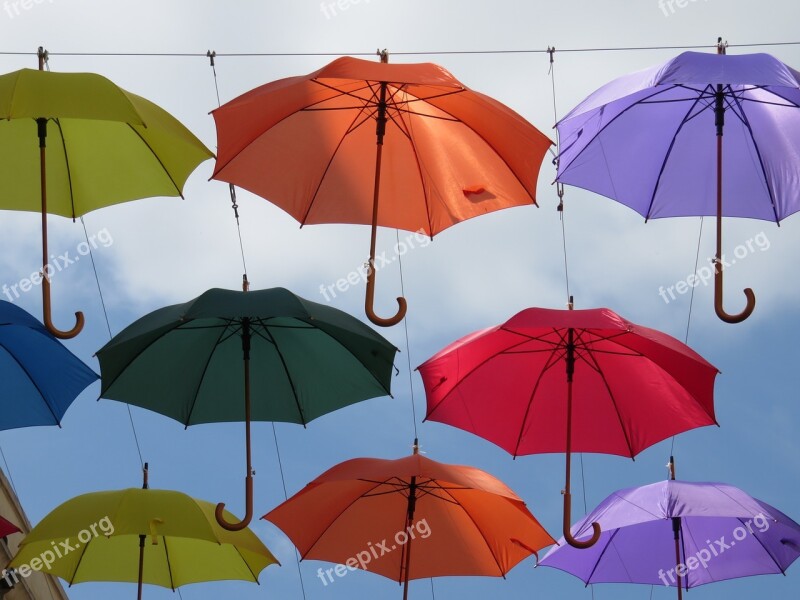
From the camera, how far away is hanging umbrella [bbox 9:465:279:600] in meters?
12.6

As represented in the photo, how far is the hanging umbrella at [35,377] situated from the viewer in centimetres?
1332

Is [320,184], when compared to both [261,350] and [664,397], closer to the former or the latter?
[261,350]

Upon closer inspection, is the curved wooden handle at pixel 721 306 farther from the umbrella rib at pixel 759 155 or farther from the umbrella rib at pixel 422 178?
the umbrella rib at pixel 422 178

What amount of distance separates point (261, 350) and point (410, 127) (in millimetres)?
2089

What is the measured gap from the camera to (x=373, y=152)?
43.4ft

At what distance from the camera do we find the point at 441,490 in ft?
44.2

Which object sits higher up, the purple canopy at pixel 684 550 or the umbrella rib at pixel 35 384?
the umbrella rib at pixel 35 384

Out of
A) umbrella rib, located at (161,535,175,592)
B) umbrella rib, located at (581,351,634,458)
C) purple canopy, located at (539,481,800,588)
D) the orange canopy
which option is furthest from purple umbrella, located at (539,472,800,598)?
umbrella rib, located at (161,535,175,592)

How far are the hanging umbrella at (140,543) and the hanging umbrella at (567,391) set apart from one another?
199cm

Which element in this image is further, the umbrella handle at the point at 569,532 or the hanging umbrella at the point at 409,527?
the hanging umbrella at the point at 409,527

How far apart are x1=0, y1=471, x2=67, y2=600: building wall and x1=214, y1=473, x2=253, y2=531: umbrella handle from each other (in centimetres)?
410

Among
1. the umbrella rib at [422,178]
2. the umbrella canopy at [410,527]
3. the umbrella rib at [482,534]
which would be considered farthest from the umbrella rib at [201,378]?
the umbrella rib at [482,534]

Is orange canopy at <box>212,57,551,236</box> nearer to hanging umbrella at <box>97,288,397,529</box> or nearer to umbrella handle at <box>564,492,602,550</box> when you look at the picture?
hanging umbrella at <box>97,288,397,529</box>

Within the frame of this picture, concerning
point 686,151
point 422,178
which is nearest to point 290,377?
point 422,178
